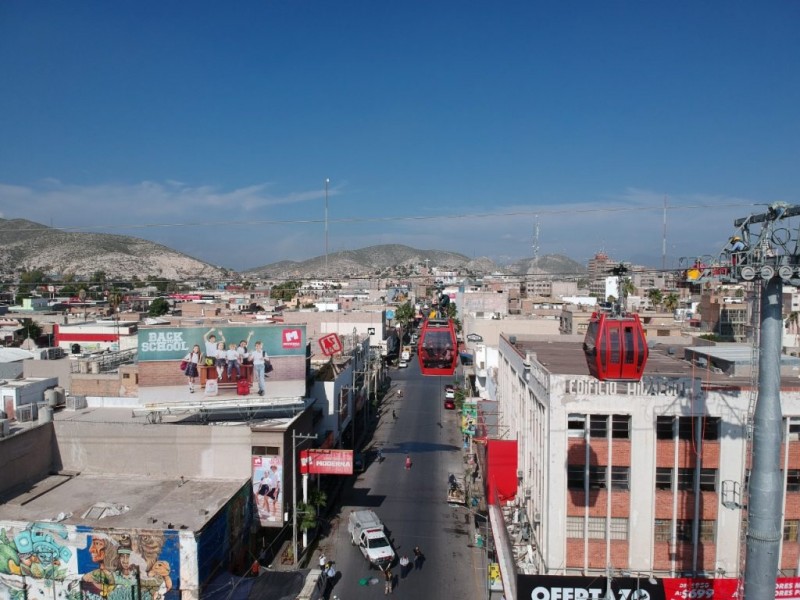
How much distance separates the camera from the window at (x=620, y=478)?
1683 cm

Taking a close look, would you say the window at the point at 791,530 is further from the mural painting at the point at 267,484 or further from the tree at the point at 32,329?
the tree at the point at 32,329

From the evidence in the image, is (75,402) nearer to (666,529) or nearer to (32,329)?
(666,529)

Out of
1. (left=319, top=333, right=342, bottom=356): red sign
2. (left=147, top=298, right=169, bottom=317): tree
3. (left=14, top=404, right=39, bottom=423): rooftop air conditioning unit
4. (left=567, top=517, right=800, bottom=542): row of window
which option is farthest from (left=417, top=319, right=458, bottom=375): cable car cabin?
(left=147, top=298, right=169, bottom=317): tree

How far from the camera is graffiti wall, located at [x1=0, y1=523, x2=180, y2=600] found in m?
18.6

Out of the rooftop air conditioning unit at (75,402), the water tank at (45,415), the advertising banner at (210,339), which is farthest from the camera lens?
the rooftop air conditioning unit at (75,402)

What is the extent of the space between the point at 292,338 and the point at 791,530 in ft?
66.8

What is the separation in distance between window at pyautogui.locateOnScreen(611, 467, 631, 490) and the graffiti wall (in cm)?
1331

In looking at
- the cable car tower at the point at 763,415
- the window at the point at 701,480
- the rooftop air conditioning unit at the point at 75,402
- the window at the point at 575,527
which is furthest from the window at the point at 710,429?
the rooftop air conditioning unit at the point at 75,402

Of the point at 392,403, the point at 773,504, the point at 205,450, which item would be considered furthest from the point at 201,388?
the point at 392,403

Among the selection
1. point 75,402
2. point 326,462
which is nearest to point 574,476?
point 326,462

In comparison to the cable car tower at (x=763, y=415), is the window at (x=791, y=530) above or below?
below

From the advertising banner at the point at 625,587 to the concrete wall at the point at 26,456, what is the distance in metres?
18.9

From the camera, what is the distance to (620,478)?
16.9 metres

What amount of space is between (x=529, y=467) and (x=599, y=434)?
5.29m
